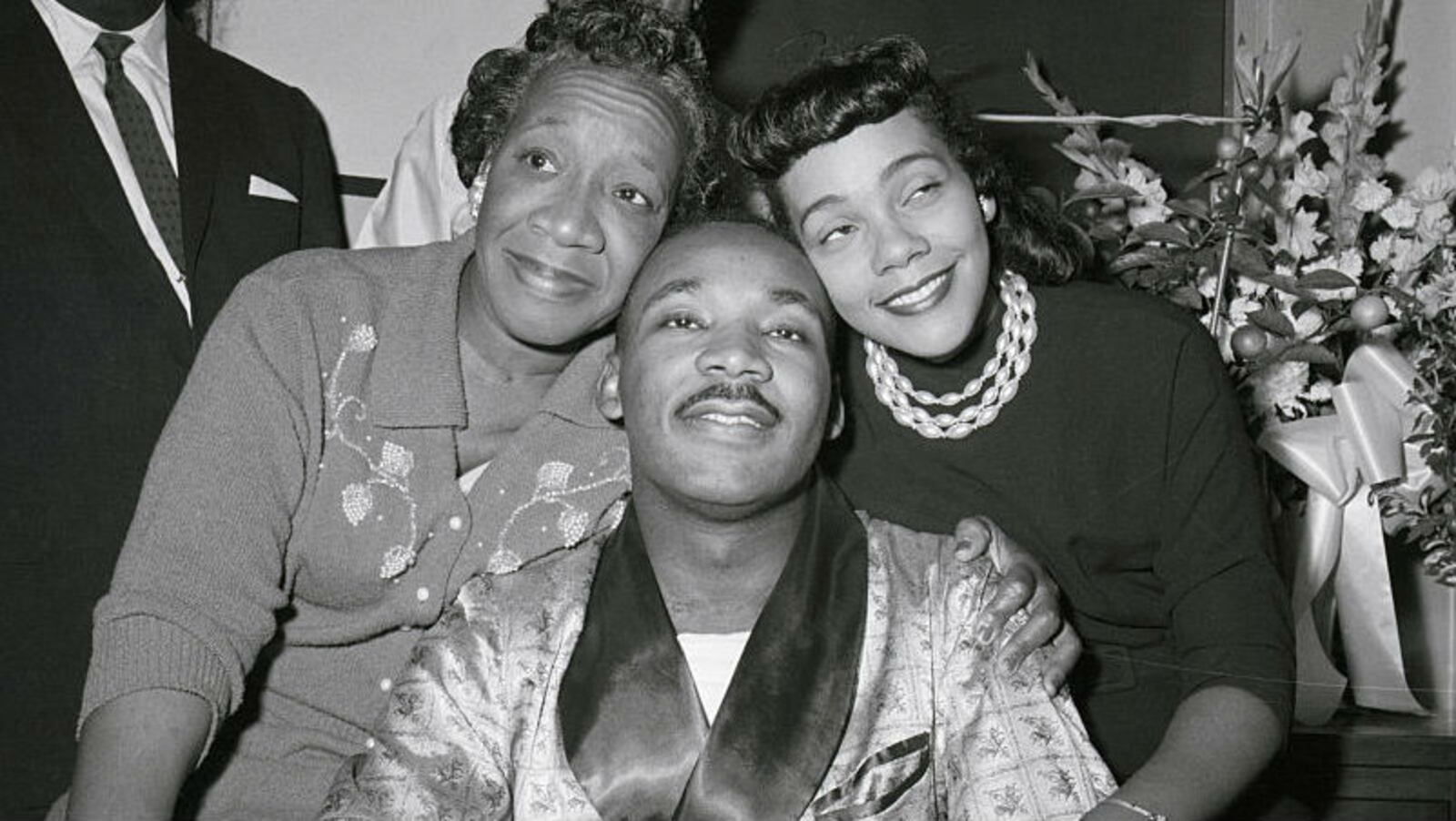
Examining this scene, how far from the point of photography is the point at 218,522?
150 cm

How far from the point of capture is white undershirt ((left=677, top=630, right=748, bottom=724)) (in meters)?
1.54

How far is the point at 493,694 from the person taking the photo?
1.50 m

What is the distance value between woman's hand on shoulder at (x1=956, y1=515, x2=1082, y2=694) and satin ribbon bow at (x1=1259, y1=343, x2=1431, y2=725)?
2.69ft

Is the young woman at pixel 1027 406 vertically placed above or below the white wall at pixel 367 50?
below

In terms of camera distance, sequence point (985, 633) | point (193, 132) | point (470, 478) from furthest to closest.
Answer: point (193, 132), point (470, 478), point (985, 633)

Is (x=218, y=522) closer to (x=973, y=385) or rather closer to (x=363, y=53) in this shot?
(x=973, y=385)

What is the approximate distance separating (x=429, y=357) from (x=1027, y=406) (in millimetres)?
701

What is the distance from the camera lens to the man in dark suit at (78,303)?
78.5 inches

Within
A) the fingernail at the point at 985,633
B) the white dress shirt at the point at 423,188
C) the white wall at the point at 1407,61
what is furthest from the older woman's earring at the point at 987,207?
the white wall at the point at 1407,61

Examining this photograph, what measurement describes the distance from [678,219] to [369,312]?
382 millimetres

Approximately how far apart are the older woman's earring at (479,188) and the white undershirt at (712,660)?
598 millimetres

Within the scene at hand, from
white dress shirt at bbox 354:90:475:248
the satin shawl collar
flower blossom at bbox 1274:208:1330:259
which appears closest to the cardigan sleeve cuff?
the satin shawl collar

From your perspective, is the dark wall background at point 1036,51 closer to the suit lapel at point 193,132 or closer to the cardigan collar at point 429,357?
the suit lapel at point 193,132

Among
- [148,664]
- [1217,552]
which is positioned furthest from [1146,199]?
[148,664]
